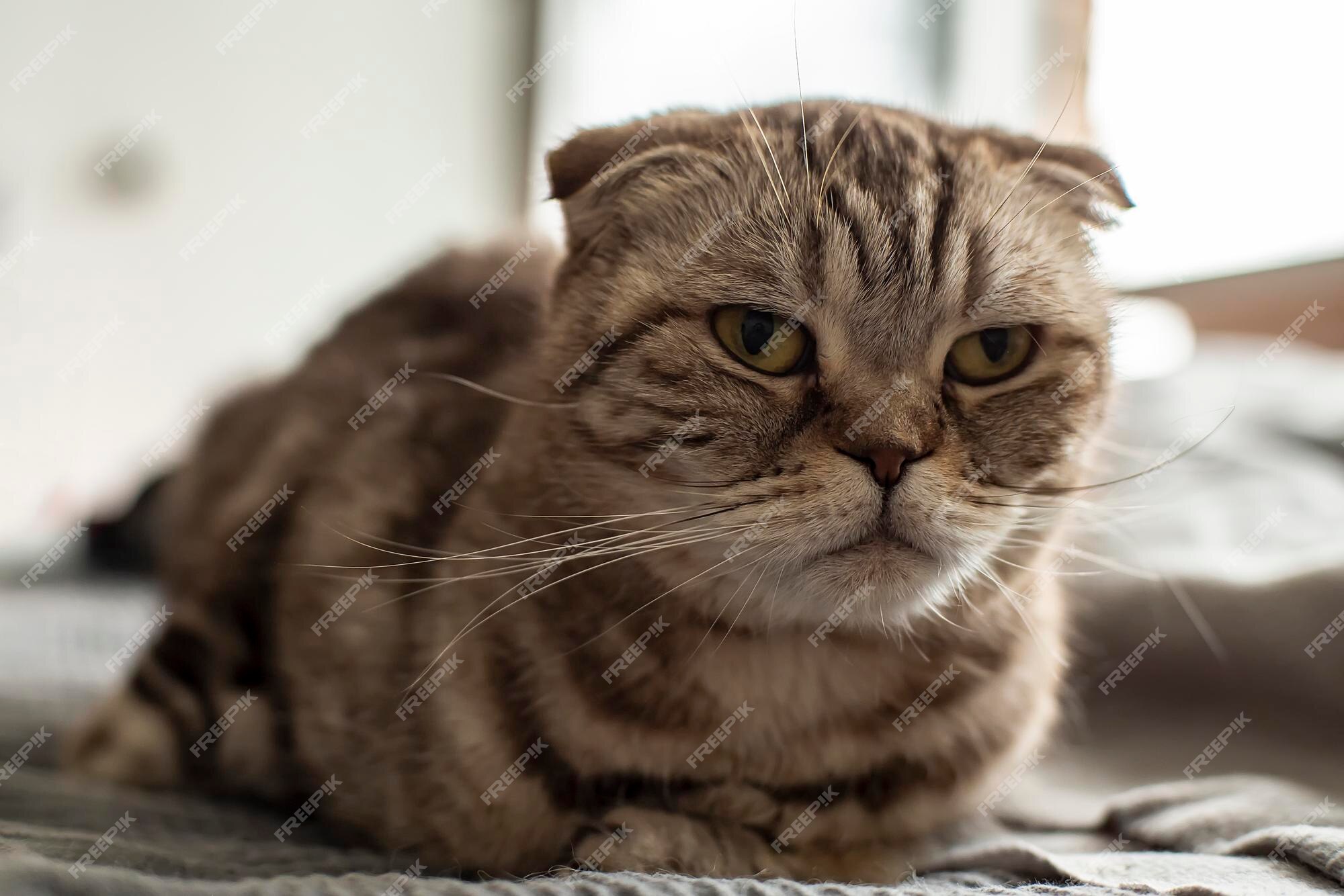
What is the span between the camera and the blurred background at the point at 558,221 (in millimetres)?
1243

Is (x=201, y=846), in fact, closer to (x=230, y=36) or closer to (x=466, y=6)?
(x=230, y=36)

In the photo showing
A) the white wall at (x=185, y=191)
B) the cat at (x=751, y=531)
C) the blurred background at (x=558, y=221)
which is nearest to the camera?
the cat at (x=751, y=531)

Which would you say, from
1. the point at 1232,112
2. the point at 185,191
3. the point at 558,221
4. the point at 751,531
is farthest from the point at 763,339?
the point at 185,191

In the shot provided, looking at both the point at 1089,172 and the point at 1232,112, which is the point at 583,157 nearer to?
the point at 1089,172

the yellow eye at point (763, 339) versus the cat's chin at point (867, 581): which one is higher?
the yellow eye at point (763, 339)

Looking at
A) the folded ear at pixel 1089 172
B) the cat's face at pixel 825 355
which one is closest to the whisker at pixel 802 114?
the cat's face at pixel 825 355

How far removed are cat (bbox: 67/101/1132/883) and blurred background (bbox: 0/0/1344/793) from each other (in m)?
0.13

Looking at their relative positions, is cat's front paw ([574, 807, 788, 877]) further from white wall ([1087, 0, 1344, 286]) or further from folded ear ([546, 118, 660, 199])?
white wall ([1087, 0, 1344, 286])

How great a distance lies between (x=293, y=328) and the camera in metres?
3.86

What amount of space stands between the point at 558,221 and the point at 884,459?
44 centimetres

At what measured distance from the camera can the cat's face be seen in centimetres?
75

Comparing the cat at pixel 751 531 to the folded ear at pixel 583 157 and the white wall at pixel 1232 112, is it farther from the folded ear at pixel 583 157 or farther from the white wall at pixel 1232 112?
the white wall at pixel 1232 112

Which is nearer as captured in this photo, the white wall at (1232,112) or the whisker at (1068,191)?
the whisker at (1068,191)

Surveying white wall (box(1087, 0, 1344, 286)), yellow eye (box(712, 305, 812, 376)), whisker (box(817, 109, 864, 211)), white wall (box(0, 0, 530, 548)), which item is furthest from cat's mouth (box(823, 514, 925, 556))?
white wall (box(0, 0, 530, 548))
